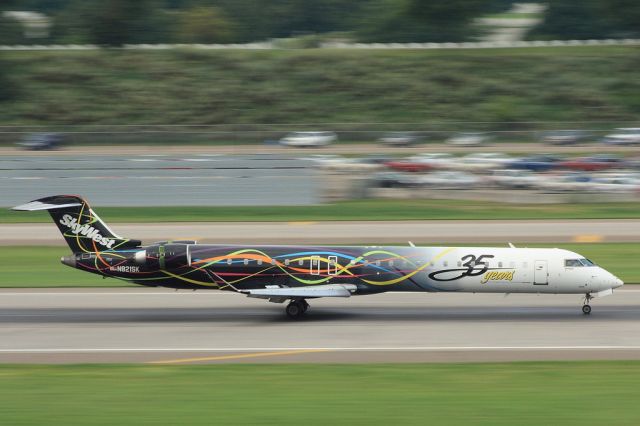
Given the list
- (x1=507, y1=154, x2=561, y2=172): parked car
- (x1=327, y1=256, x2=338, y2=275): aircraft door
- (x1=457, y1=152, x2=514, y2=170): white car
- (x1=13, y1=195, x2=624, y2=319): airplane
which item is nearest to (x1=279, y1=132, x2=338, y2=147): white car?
(x1=457, y1=152, x2=514, y2=170): white car

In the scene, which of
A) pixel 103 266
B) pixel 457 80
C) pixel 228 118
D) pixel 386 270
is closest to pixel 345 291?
pixel 386 270

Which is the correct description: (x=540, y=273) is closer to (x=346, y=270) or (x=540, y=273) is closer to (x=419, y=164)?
(x=346, y=270)

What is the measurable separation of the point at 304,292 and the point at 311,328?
158cm

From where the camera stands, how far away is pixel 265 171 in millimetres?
66562

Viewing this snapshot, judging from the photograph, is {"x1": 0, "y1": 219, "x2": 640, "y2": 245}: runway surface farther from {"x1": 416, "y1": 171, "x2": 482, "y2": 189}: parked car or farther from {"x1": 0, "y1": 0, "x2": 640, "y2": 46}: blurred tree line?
{"x1": 0, "y1": 0, "x2": 640, "y2": 46}: blurred tree line

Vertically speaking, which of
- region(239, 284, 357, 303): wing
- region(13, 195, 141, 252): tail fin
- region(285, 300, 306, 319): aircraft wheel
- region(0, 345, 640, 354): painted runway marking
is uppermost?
region(13, 195, 141, 252): tail fin

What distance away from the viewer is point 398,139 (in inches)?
3327

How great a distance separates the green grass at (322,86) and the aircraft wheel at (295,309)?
225ft

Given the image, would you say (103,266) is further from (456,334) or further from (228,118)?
(228,118)

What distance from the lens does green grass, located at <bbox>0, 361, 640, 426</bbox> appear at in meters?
Answer: 20.1

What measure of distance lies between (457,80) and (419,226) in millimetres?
58106

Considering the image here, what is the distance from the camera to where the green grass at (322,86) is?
101938 mm

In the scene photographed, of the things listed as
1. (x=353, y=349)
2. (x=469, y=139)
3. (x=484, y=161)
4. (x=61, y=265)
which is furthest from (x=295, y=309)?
(x=469, y=139)

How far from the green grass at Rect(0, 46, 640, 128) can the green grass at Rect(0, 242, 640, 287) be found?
53607mm
